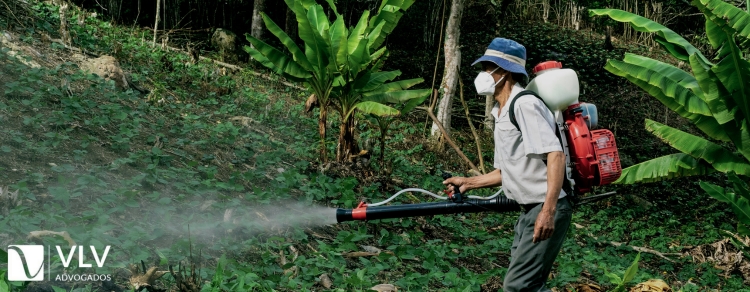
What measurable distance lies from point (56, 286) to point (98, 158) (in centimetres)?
236

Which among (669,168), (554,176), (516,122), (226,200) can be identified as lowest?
(669,168)

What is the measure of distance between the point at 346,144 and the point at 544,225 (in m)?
4.49

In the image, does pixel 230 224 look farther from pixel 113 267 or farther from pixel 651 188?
pixel 651 188

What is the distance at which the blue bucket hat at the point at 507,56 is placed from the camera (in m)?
3.58

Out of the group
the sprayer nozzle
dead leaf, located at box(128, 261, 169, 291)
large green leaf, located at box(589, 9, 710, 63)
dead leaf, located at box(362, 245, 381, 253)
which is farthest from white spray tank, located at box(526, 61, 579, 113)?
Answer: large green leaf, located at box(589, 9, 710, 63)

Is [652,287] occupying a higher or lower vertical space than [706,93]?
lower

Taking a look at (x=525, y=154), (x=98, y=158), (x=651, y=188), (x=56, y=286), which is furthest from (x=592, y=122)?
(x=651, y=188)

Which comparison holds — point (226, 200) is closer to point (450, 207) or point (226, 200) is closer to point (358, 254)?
point (358, 254)

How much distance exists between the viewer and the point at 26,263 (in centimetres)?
358

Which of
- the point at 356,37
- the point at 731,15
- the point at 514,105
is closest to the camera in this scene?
the point at 514,105

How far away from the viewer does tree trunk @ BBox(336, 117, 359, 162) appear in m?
7.64

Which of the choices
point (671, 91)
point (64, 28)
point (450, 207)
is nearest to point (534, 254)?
point (450, 207)

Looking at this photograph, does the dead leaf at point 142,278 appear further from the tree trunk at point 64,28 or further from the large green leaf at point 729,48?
the tree trunk at point 64,28

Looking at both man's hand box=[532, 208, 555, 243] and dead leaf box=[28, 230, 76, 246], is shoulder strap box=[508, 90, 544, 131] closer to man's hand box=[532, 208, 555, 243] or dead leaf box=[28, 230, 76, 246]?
man's hand box=[532, 208, 555, 243]
